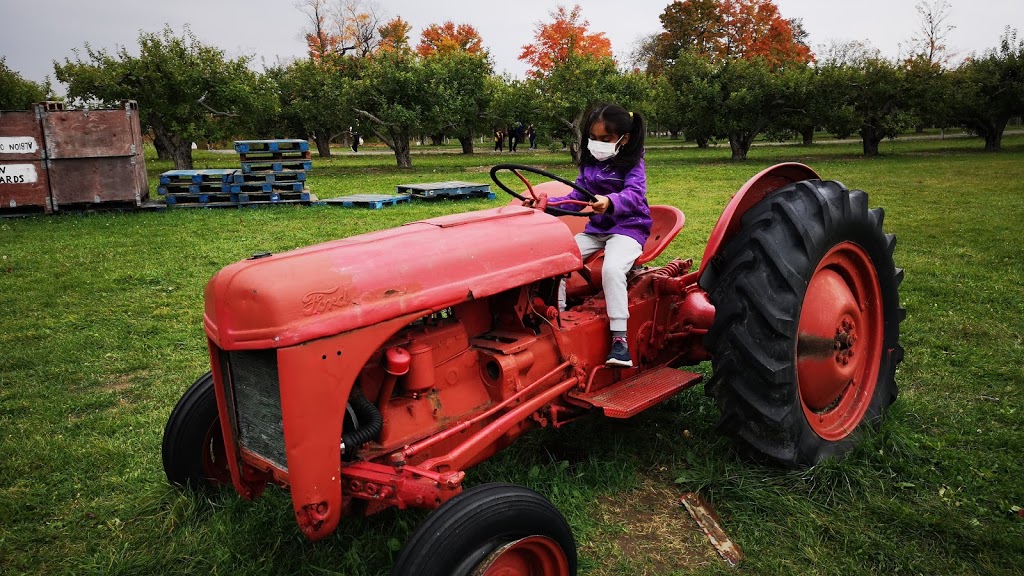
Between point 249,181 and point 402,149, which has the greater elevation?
point 402,149

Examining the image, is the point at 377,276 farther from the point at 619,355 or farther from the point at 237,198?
the point at 237,198

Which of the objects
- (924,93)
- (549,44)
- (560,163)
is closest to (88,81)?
(560,163)

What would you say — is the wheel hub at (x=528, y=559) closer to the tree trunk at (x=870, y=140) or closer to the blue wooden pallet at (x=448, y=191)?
the blue wooden pallet at (x=448, y=191)

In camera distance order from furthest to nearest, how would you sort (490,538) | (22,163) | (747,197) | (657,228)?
1. (22,163)
2. (657,228)
3. (747,197)
4. (490,538)

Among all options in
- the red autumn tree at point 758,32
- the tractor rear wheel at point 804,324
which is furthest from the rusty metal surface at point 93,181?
the red autumn tree at point 758,32

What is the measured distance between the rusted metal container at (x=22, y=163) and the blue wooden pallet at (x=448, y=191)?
594cm

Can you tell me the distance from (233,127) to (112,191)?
8.99m

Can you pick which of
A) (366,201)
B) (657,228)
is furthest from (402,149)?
(657,228)

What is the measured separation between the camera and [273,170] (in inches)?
489

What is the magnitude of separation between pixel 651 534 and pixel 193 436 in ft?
Answer: 6.68

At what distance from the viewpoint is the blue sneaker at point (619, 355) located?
9.97ft

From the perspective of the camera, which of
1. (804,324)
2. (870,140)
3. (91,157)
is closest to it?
(804,324)

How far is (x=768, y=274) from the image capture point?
2.88m

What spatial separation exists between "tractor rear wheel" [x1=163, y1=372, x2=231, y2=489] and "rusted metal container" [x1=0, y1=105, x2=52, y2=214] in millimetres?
10206
